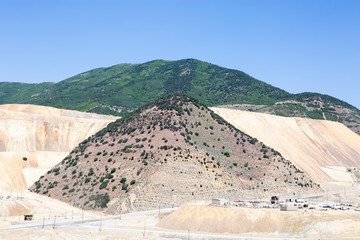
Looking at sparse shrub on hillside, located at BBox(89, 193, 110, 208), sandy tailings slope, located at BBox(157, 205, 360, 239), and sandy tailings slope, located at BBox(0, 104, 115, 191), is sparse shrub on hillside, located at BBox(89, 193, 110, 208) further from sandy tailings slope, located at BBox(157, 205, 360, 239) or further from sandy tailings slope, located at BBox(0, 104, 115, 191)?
sandy tailings slope, located at BBox(0, 104, 115, 191)

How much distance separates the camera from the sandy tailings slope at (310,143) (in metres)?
111

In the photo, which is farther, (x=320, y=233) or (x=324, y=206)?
(x=324, y=206)

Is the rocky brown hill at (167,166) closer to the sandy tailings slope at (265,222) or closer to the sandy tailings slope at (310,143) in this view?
the sandy tailings slope at (265,222)

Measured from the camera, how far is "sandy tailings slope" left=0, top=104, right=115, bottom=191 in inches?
3472

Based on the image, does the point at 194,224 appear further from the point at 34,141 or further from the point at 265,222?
the point at 34,141

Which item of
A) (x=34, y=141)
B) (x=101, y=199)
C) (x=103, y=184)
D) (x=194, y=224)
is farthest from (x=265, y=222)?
(x=34, y=141)

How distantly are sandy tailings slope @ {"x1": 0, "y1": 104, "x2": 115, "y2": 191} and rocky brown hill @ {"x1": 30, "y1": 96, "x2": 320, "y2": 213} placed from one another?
8.57 m

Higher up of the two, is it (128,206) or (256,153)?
(256,153)

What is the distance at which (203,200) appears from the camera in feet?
230

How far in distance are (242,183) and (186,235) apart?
90.7 ft

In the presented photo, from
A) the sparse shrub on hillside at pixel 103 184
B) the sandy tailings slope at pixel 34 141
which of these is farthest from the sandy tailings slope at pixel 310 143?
the sparse shrub on hillside at pixel 103 184

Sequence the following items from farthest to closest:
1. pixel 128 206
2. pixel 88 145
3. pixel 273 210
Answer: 1. pixel 88 145
2. pixel 128 206
3. pixel 273 210

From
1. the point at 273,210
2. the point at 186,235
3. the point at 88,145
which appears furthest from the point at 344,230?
the point at 88,145

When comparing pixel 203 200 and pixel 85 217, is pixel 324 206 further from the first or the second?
pixel 85 217
